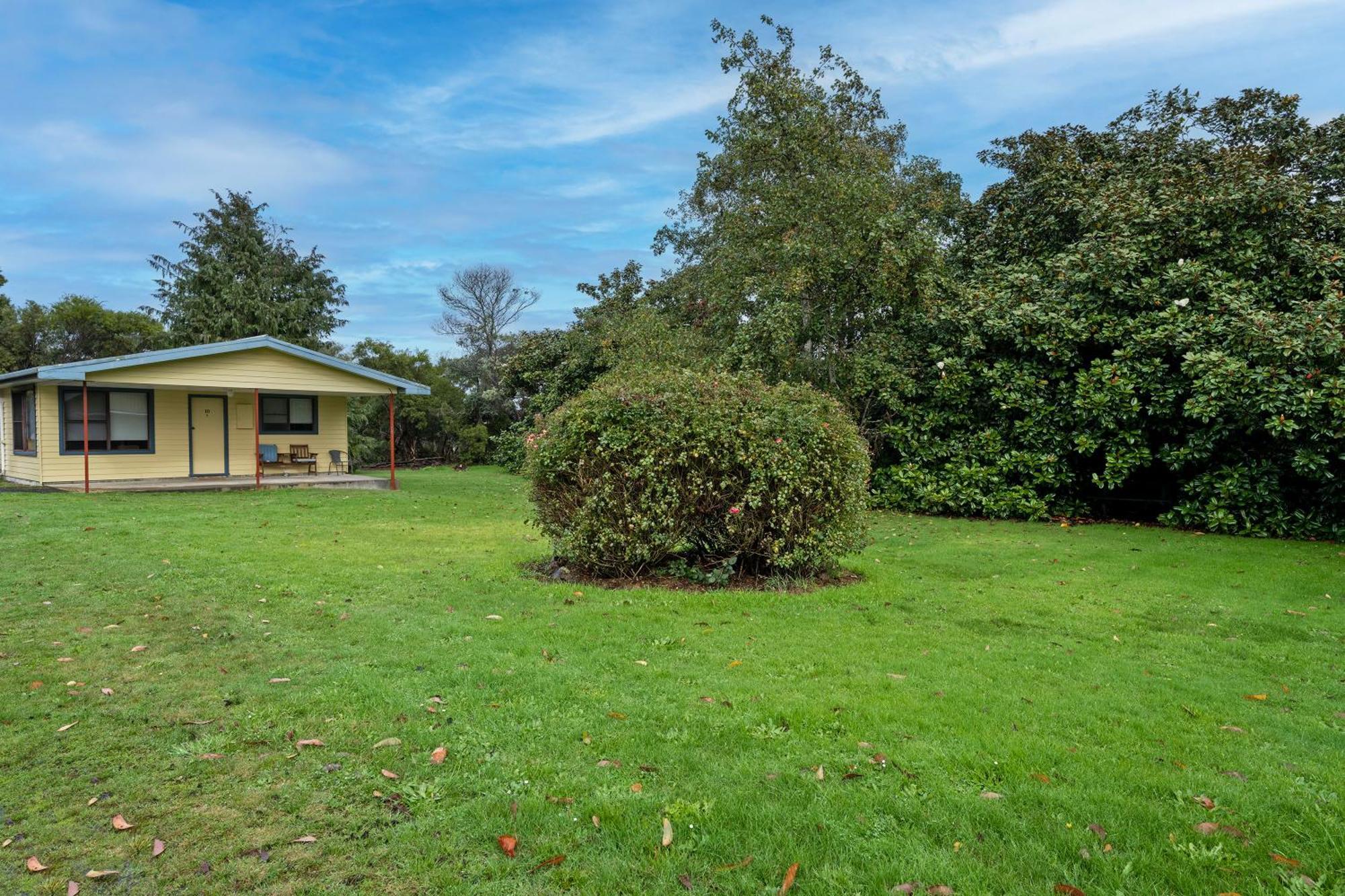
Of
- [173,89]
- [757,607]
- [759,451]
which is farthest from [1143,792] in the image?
[173,89]

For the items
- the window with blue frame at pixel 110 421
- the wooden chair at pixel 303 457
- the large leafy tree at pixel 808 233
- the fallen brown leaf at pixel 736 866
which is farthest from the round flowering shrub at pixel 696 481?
the window with blue frame at pixel 110 421

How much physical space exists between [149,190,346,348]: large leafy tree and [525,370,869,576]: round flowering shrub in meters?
24.4

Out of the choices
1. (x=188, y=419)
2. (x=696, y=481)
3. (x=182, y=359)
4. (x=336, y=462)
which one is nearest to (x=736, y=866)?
(x=696, y=481)

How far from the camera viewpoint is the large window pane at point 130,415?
16.1 metres

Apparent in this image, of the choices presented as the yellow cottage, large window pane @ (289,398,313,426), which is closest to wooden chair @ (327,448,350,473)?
the yellow cottage

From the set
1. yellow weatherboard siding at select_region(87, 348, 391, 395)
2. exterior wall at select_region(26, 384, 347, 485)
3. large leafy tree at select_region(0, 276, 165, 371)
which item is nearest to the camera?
yellow weatherboard siding at select_region(87, 348, 391, 395)

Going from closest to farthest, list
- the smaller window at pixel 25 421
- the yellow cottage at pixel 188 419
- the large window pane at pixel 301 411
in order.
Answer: the yellow cottage at pixel 188 419
the smaller window at pixel 25 421
the large window pane at pixel 301 411

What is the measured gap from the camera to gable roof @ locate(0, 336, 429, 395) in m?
13.7

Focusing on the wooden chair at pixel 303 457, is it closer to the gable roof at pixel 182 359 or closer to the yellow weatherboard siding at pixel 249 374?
the yellow weatherboard siding at pixel 249 374

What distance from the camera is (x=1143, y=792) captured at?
111 inches

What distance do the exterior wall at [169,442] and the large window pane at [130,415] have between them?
0.20 meters

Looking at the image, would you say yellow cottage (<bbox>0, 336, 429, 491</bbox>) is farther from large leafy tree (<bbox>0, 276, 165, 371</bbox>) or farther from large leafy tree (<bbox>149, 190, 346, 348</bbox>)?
large leafy tree (<bbox>0, 276, 165, 371</bbox>)

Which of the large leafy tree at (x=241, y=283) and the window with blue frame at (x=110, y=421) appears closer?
the window with blue frame at (x=110, y=421)

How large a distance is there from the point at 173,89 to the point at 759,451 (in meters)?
12.8
